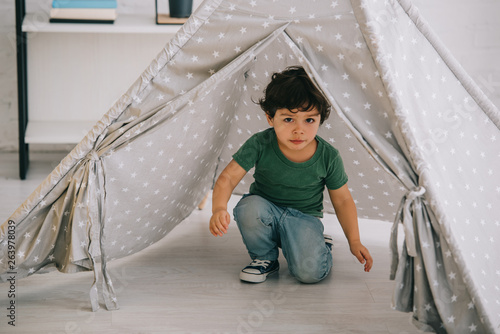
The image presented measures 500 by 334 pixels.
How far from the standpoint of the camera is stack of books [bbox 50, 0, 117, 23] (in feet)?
7.41

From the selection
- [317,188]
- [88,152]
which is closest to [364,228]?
[317,188]

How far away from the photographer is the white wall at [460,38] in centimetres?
Answer: 262

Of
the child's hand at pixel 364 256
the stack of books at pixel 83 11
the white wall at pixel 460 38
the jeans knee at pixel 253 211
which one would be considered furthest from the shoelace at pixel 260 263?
the white wall at pixel 460 38

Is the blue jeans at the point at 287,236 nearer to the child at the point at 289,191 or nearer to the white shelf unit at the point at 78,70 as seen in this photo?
the child at the point at 289,191

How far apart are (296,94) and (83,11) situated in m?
1.08

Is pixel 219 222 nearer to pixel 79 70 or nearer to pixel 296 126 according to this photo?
pixel 296 126

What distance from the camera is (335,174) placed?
1.65 m

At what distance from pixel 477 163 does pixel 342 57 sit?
407 millimetres

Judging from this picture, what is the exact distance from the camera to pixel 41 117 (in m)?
2.65

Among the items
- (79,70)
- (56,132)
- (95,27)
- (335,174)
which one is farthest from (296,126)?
(79,70)

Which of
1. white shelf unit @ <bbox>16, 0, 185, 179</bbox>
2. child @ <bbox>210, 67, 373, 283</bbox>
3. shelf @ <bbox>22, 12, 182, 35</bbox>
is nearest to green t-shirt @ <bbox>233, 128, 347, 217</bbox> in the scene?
child @ <bbox>210, 67, 373, 283</bbox>

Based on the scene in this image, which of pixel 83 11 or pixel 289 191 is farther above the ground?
pixel 83 11

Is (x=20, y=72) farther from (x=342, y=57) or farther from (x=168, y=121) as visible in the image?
(x=342, y=57)

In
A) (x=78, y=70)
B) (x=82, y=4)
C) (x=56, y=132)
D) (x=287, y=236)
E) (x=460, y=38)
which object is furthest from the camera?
(x=460, y=38)
